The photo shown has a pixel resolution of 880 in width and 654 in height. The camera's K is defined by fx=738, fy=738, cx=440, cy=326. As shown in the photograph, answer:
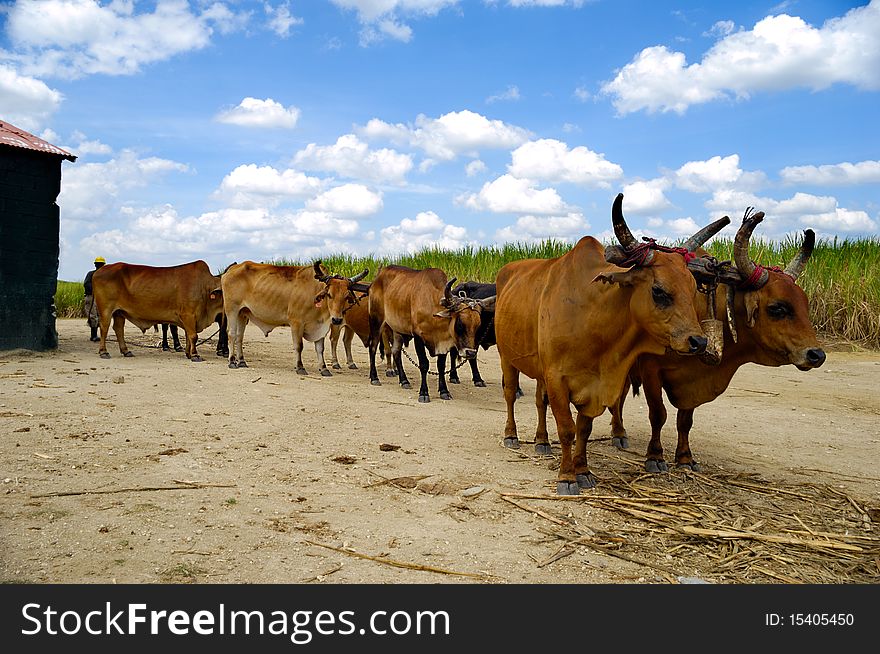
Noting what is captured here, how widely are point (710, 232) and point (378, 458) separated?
3.33 meters

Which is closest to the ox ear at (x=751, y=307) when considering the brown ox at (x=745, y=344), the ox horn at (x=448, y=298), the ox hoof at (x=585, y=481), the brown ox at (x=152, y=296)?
the brown ox at (x=745, y=344)

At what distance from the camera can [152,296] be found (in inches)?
526

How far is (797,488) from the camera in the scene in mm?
5953

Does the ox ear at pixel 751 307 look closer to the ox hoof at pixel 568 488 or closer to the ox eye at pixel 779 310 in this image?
the ox eye at pixel 779 310

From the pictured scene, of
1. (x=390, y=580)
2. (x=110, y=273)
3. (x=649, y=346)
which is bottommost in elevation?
(x=390, y=580)


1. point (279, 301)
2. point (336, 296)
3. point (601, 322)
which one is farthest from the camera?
point (279, 301)

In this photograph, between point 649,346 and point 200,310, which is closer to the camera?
point 649,346

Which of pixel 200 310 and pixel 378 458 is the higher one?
pixel 200 310

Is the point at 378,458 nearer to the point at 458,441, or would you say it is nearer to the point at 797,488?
the point at 458,441

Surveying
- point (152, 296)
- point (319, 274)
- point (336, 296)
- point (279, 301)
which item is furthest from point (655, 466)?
point (152, 296)

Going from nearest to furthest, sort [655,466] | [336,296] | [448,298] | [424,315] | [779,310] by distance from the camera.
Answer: [779,310], [655,466], [448,298], [424,315], [336,296]

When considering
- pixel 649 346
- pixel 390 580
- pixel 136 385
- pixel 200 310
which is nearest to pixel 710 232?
pixel 649 346

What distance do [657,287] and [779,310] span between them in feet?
4.68

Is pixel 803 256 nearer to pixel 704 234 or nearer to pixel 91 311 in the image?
pixel 704 234
